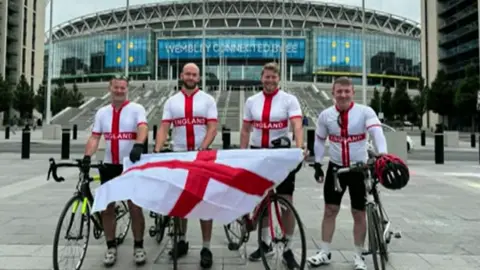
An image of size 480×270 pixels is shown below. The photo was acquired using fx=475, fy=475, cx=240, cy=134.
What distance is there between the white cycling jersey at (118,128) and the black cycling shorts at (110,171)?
5 cm

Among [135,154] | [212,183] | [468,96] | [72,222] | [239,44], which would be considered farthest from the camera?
[239,44]

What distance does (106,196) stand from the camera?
15.4 feet

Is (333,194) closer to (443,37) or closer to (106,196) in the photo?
(106,196)

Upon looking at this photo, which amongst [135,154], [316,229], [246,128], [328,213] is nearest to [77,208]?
[135,154]

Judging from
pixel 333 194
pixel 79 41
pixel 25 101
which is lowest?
pixel 333 194

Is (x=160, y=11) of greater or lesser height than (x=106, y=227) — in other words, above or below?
above

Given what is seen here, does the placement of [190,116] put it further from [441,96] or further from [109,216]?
[441,96]

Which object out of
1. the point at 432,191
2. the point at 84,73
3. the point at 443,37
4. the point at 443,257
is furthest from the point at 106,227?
the point at 84,73

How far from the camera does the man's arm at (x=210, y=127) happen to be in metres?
5.17

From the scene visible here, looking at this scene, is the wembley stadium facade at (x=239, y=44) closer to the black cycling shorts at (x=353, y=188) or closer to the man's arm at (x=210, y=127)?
the man's arm at (x=210, y=127)

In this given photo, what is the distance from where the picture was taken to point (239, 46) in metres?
95.3

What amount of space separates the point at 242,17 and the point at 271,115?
102 m

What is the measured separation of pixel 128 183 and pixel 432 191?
26.9 feet

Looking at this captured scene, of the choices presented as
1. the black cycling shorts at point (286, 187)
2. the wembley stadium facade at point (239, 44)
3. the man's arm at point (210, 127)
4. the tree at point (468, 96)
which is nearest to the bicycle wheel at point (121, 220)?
the man's arm at point (210, 127)
